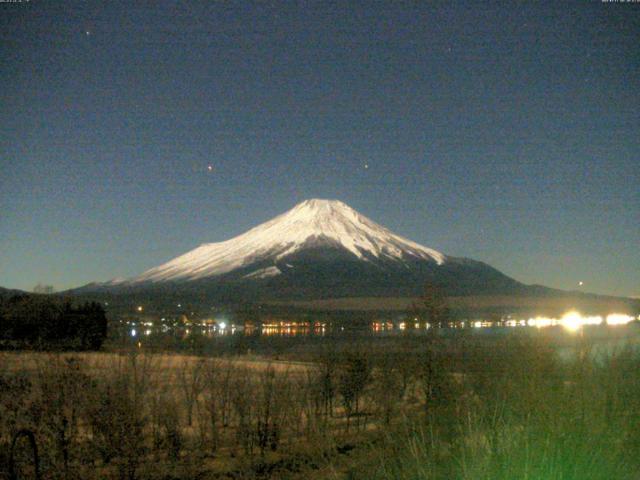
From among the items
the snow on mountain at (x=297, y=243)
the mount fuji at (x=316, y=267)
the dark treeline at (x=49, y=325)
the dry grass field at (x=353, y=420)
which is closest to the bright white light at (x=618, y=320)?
the mount fuji at (x=316, y=267)

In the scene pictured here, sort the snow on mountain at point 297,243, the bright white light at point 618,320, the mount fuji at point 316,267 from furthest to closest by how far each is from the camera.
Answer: the snow on mountain at point 297,243
the mount fuji at point 316,267
the bright white light at point 618,320

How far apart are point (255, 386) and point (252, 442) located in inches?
58.1

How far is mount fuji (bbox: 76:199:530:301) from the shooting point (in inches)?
4850

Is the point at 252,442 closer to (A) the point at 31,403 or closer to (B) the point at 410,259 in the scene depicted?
(A) the point at 31,403

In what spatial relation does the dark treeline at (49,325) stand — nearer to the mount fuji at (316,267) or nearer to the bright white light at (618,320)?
the bright white light at (618,320)

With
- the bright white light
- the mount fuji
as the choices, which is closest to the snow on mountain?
the mount fuji

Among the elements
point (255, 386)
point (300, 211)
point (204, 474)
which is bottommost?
point (204, 474)

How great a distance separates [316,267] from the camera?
137 m

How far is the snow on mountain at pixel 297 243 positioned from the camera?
142125 millimetres

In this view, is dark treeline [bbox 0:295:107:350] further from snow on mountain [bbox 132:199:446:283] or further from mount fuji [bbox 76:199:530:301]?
snow on mountain [bbox 132:199:446:283]

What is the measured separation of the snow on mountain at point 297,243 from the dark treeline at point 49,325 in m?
93.4

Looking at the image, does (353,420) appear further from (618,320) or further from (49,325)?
(618,320)

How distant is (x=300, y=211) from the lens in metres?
169

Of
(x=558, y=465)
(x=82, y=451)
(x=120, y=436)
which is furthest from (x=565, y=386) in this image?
(x=82, y=451)
